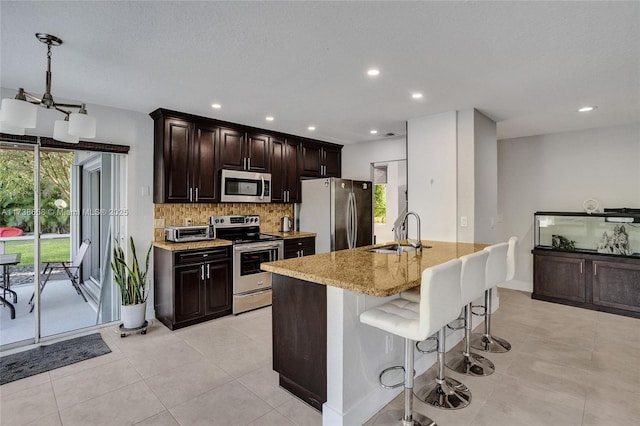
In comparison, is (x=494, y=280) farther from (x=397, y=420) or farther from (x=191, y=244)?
(x=191, y=244)

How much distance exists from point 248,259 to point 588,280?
4501 mm

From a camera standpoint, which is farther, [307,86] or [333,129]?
[333,129]

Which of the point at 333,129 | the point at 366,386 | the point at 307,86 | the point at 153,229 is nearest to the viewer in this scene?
the point at 366,386

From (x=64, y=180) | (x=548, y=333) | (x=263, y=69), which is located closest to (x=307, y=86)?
(x=263, y=69)

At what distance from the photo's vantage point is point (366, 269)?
7.05 ft

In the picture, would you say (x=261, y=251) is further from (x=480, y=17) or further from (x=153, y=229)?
(x=480, y=17)

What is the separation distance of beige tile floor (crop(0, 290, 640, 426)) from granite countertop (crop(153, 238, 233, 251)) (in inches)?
36.0

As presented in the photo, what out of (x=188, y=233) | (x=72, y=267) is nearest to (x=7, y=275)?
(x=72, y=267)

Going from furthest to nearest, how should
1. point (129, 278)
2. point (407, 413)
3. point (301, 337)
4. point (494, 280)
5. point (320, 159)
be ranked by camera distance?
1. point (320, 159)
2. point (129, 278)
3. point (494, 280)
4. point (301, 337)
5. point (407, 413)

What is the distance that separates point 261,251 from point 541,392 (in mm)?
3159

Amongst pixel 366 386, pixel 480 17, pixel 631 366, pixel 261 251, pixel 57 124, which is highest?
pixel 480 17

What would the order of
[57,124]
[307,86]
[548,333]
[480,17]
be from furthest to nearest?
1. [548,333]
2. [307,86]
3. [57,124]
4. [480,17]

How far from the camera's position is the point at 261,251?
14.1ft

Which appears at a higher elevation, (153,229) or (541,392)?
(153,229)
